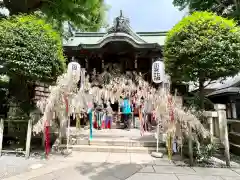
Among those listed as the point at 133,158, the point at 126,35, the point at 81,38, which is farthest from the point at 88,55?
the point at 133,158

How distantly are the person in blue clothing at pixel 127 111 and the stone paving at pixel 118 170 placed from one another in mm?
3687

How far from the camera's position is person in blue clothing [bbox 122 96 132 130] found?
30.2 ft

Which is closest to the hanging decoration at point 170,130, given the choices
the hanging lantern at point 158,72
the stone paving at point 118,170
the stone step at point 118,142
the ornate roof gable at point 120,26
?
the stone paving at point 118,170

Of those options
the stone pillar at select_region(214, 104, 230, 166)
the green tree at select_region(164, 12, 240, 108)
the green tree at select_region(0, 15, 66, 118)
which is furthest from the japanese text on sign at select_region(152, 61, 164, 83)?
the green tree at select_region(0, 15, 66, 118)

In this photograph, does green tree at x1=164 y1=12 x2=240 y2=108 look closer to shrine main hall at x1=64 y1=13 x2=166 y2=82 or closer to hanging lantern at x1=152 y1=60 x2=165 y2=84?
hanging lantern at x1=152 y1=60 x2=165 y2=84

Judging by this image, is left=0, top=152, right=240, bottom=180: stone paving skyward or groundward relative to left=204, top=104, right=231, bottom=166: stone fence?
groundward

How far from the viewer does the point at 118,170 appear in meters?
4.56

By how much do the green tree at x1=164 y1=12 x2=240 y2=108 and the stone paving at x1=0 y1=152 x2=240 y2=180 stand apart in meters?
2.74

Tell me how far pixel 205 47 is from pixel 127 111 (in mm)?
4979

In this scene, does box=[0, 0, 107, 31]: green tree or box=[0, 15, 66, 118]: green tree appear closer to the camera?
box=[0, 15, 66, 118]: green tree

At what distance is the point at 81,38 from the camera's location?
13.3 m

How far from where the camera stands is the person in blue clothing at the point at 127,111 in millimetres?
9211

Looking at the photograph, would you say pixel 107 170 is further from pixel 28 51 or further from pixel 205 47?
pixel 205 47

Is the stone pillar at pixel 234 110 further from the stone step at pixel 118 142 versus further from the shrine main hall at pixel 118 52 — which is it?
the stone step at pixel 118 142
